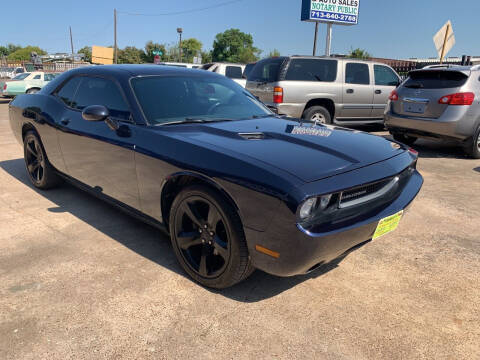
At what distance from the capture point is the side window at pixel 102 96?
3068 mm

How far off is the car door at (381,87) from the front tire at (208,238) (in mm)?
7290

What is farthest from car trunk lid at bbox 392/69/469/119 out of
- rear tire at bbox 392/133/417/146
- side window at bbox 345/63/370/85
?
side window at bbox 345/63/370/85

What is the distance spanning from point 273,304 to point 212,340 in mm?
492

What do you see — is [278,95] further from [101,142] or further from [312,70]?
[101,142]

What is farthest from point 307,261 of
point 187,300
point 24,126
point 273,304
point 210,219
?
point 24,126

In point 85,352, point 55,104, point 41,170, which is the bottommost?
point 85,352

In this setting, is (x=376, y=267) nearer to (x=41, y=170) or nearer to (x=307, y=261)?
(x=307, y=261)

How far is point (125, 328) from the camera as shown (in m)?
2.14

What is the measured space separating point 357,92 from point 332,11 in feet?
36.8

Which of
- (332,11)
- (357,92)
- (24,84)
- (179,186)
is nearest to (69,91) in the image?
(179,186)

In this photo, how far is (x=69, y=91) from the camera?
12.8 feet

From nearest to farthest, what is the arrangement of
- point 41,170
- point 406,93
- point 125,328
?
point 125,328 < point 41,170 < point 406,93

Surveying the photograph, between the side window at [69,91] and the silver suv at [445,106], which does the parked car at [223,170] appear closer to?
the side window at [69,91]

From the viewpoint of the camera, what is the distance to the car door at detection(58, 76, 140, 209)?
293 cm
